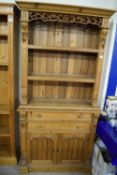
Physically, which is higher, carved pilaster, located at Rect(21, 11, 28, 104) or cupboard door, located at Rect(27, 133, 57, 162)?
carved pilaster, located at Rect(21, 11, 28, 104)

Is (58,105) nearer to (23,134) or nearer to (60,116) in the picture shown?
(60,116)

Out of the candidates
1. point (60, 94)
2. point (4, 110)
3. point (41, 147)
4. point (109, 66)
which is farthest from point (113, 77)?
point (4, 110)

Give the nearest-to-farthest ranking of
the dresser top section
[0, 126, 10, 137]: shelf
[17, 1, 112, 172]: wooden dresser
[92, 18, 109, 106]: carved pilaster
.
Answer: the dresser top section → [92, 18, 109, 106]: carved pilaster → [17, 1, 112, 172]: wooden dresser → [0, 126, 10, 137]: shelf

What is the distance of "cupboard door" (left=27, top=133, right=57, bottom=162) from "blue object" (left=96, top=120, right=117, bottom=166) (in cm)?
59

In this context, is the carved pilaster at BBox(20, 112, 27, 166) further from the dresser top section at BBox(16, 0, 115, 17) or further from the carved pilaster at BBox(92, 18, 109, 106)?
the dresser top section at BBox(16, 0, 115, 17)

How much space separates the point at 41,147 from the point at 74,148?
0.44 metres

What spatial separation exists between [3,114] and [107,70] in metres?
1.50

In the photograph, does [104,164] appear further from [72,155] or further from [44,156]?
[44,156]

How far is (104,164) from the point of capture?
5.98 feet

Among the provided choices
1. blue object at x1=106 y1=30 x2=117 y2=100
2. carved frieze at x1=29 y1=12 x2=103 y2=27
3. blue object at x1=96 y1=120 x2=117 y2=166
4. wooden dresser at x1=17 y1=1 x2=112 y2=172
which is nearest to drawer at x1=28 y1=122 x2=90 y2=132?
wooden dresser at x1=17 y1=1 x2=112 y2=172

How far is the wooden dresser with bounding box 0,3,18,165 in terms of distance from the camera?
5.75 feet

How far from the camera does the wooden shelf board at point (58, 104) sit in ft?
6.16

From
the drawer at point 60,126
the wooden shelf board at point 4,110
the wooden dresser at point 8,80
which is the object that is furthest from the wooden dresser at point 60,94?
the wooden shelf board at point 4,110

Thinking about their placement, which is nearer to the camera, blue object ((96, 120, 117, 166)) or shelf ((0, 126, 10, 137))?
blue object ((96, 120, 117, 166))
